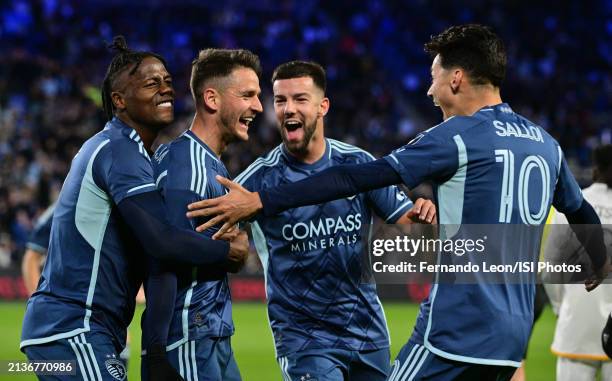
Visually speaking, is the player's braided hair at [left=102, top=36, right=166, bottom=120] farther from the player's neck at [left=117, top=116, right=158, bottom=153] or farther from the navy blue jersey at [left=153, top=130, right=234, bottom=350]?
the navy blue jersey at [left=153, top=130, right=234, bottom=350]

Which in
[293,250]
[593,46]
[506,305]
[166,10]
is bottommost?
[506,305]

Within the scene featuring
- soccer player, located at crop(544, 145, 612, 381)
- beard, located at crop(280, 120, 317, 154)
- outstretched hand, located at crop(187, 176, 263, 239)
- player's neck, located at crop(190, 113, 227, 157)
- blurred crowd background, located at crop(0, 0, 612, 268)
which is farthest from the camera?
blurred crowd background, located at crop(0, 0, 612, 268)

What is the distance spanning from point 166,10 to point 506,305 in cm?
2250

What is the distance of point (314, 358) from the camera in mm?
5020

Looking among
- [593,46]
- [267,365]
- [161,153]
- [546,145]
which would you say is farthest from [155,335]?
[593,46]

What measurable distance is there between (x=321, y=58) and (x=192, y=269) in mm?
19628

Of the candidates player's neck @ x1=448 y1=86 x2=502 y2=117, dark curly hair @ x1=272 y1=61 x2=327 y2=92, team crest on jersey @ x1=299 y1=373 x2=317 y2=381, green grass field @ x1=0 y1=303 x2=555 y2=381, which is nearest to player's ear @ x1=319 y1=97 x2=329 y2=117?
dark curly hair @ x1=272 y1=61 x2=327 y2=92

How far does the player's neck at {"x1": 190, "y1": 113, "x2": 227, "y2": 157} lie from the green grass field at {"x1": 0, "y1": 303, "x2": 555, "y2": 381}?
17.4ft

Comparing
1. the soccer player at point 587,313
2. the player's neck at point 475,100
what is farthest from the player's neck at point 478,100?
the soccer player at point 587,313

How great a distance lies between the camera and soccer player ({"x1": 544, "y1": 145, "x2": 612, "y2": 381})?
634 cm

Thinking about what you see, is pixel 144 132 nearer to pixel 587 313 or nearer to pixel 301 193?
pixel 301 193

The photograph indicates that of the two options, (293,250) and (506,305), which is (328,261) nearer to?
(293,250)

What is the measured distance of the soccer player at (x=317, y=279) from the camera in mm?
5098

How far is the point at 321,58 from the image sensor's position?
23641 mm
